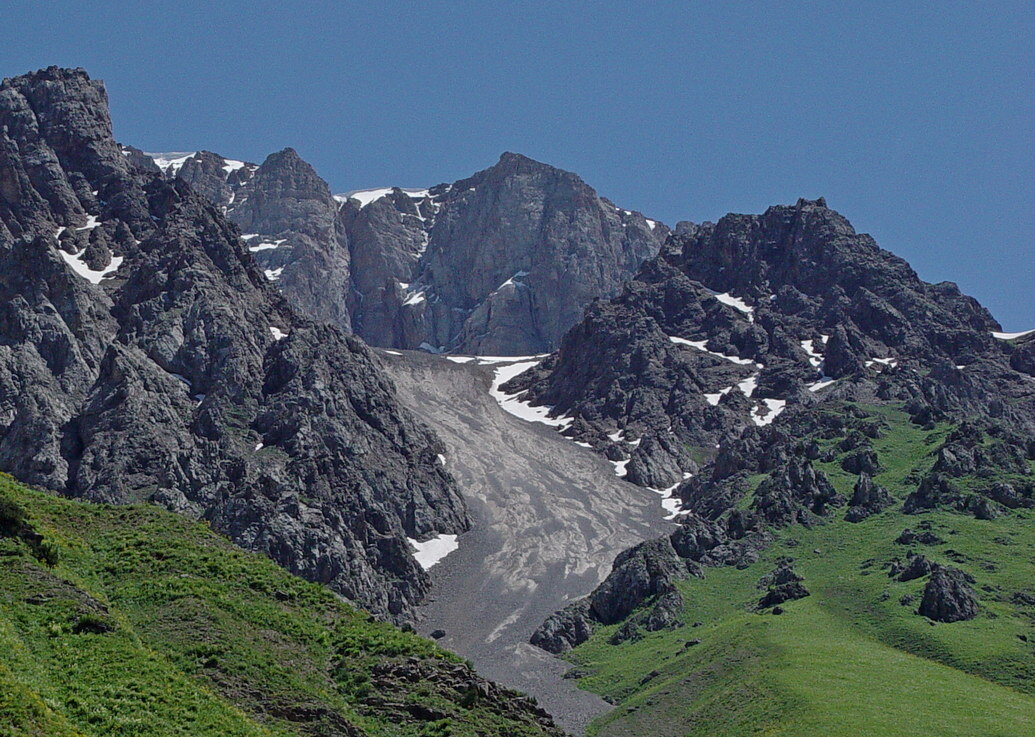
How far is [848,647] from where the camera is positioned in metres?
122

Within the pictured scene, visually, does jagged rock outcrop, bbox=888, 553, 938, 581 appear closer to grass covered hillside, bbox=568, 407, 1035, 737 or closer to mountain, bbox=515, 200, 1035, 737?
mountain, bbox=515, 200, 1035, 737

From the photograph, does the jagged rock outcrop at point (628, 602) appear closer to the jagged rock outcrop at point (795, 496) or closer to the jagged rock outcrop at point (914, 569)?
the jagged rock outcrop at point (795, 496)

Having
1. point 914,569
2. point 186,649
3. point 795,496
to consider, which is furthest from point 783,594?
point 186,649

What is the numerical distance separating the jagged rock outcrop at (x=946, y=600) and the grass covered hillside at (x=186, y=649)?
83593mm

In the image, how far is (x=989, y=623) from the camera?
128875mm

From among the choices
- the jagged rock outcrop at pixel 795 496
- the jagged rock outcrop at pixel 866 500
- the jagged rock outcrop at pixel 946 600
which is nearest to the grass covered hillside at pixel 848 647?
the jagged rock outcrop at pixel 946 600

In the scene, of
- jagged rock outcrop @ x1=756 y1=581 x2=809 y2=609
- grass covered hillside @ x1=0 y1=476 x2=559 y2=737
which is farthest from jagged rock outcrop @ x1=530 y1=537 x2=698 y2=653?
grass covered hillside @ x1=0 y1=476 x2=559 y2=737

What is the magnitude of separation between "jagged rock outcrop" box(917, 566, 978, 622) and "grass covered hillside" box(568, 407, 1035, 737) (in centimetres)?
110

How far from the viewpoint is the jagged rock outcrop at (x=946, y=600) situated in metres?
131

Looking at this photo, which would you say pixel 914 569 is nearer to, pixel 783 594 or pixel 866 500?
pixel 783 594

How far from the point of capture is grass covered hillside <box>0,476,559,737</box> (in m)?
42.2

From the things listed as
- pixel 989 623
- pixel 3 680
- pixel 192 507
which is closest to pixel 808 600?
pixel 989 623

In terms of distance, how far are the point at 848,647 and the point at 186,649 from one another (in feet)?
283

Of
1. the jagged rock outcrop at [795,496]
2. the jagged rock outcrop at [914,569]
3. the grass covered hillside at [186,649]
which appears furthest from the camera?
the jagged rock outcrop at [795,496]
